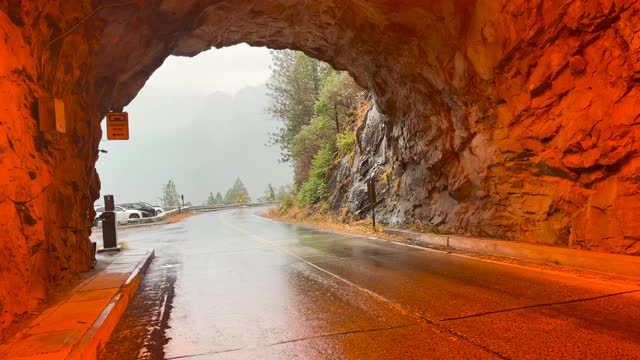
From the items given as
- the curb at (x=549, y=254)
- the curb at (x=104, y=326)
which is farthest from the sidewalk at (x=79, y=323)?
the curb at (x=549, y=254)

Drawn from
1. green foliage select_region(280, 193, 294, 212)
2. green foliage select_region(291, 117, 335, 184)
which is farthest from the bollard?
green foliage select_region(280, 193, 294, 212)

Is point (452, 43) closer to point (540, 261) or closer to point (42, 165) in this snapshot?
point (540, 261)

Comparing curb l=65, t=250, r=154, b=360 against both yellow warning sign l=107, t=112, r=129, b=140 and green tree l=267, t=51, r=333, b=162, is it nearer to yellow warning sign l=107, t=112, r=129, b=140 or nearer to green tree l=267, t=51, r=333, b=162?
yellow warning sign l=107, t=112, r=129, b=140

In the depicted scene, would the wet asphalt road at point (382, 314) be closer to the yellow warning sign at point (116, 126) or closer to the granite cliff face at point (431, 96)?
the granite cliff face at point (431, 96)

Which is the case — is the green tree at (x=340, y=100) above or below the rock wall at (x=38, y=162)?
above

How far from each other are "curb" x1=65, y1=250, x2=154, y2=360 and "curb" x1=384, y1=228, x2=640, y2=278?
7.86 meters

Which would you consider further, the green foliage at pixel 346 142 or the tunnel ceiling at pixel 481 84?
the green foliage at pixel 346 142

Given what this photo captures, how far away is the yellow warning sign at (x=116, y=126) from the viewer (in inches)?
496

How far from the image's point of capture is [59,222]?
8.45m

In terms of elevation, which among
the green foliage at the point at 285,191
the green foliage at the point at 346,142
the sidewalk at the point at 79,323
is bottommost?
the sidewalk at the point at 79,323

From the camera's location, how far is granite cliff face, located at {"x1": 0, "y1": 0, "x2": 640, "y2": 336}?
6.86 m

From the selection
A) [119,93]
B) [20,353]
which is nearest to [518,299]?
[20,353]

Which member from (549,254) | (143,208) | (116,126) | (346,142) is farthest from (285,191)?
(549,254)

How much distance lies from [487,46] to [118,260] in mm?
11147
